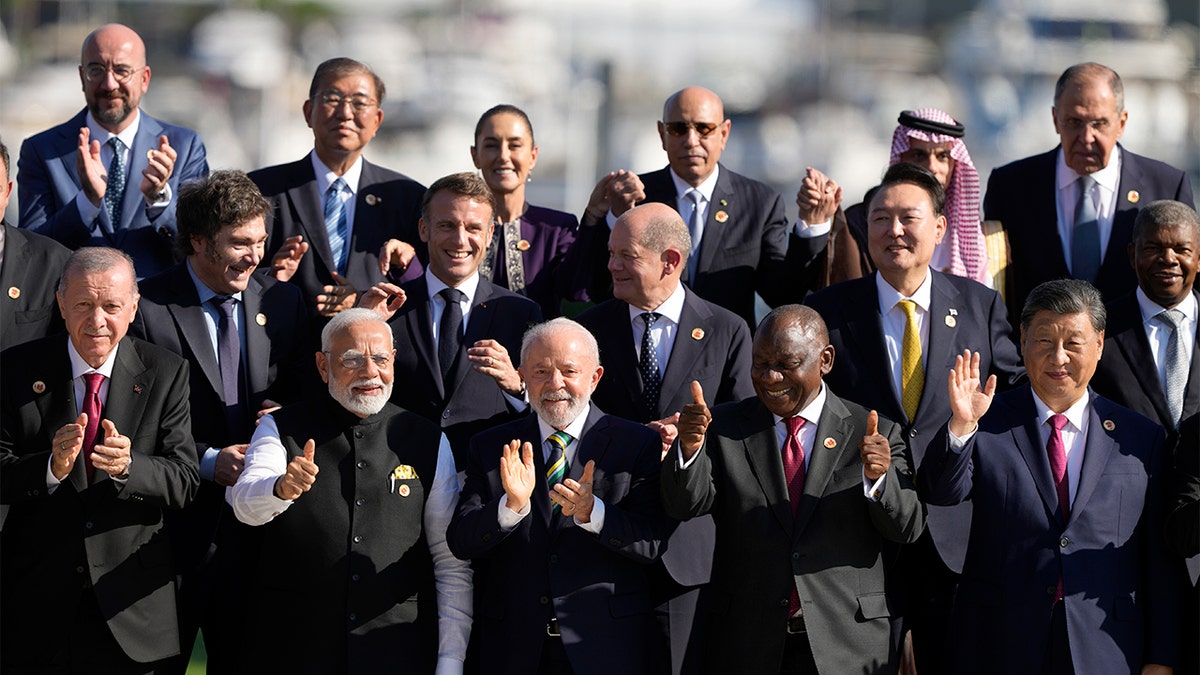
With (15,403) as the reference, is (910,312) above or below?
above

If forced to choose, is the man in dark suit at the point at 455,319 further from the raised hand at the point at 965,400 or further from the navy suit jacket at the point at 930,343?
the raised hand at the point at 965,400

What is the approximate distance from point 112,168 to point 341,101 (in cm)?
107

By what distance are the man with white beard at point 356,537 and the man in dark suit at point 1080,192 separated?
3054 millimetres

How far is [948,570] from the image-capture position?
5879 mm

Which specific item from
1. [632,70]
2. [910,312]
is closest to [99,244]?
[910,312]

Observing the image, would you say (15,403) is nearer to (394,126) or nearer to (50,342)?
(50,342)

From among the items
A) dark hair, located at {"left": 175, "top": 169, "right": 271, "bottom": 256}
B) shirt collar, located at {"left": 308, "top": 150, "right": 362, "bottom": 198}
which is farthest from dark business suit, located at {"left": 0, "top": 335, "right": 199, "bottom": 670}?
shirt collar, located at {"left": 308, "top": 150, "right": 362, "bottom": 198}

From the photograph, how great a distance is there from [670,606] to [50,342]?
2.44 metres

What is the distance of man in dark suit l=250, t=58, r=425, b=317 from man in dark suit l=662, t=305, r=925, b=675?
6.61 ft

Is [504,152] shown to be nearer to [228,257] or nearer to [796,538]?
Answer: [228,257]

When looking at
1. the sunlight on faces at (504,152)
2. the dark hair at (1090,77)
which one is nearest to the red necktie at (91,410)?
the sunlight on faces at (504,152)

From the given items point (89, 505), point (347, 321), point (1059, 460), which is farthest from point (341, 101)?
point (1059, 460)

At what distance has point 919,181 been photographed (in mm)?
6445

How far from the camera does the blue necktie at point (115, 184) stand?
693 centimetres
